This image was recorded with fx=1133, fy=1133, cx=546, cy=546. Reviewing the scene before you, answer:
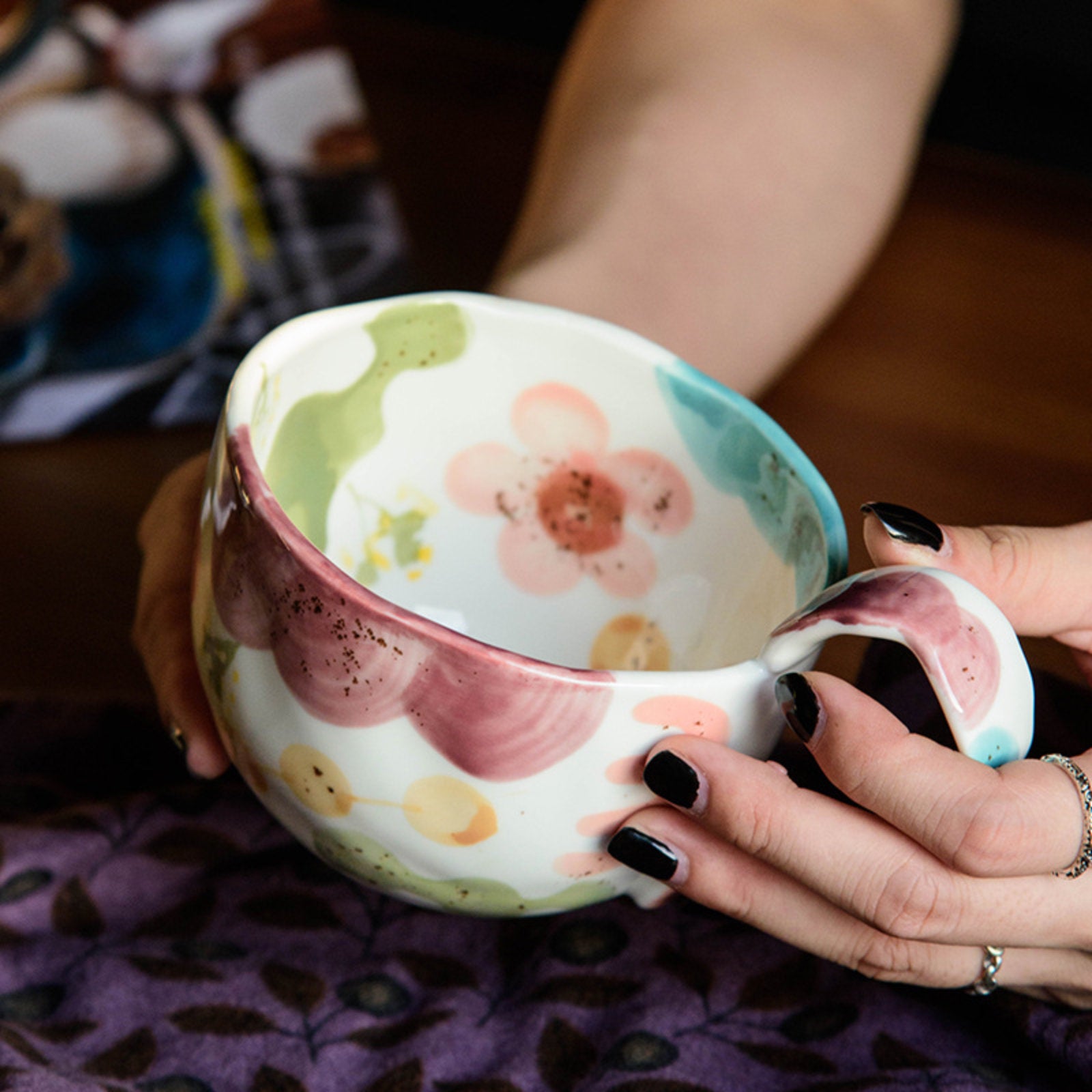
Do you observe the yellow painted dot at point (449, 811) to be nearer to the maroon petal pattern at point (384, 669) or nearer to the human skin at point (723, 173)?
the maroon petal pattern at point (384, 669)

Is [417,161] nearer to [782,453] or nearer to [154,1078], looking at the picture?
[782,453]

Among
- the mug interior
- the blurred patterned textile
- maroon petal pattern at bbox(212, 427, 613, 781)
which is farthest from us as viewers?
the blurred patterned textile

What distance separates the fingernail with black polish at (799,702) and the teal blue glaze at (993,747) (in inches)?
1.5

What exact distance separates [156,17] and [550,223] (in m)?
0.24

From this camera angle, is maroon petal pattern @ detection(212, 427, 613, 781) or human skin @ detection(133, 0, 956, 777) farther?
human skin @ detection(133, 0, 956, 777)

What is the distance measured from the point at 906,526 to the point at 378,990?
21 centimetres

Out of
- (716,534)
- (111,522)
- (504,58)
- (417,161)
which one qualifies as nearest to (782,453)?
(716,534)

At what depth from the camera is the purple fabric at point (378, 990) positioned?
0.32 m

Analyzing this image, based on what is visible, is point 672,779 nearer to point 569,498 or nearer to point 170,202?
point 569,498

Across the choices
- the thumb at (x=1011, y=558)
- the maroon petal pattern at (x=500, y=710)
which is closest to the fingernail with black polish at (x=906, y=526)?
the thumb at (x=1011, y=558)

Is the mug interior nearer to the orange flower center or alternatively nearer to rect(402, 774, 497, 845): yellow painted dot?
the orange flower center

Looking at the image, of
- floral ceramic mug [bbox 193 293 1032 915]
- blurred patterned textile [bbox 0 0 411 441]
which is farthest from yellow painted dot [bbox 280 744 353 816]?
blurred patterned textile [bbox 0 0 411 441]

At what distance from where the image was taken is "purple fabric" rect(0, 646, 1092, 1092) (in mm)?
318

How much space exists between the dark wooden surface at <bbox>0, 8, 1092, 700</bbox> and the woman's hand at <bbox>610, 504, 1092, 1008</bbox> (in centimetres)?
2
